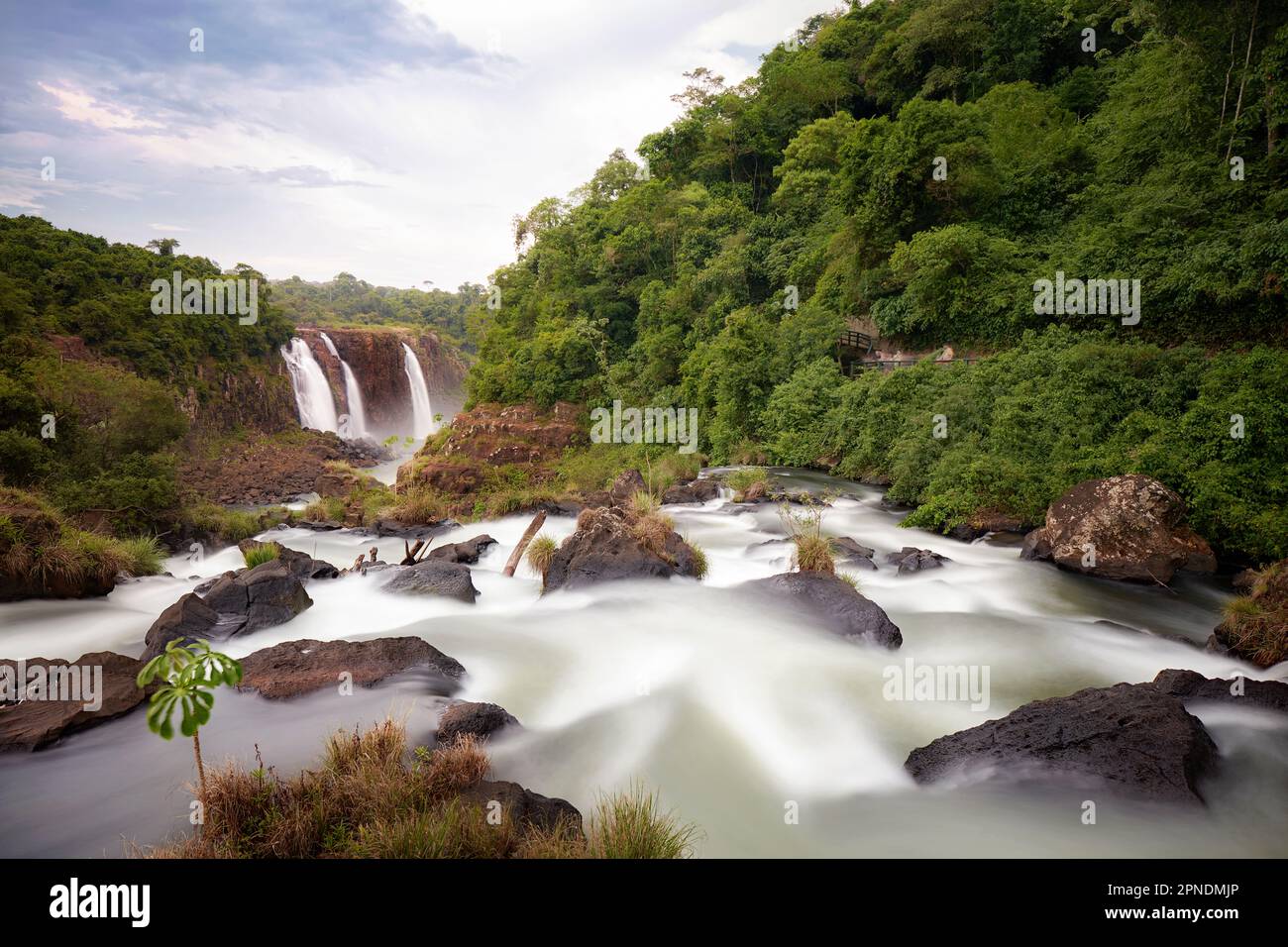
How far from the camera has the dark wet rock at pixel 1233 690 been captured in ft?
18.8

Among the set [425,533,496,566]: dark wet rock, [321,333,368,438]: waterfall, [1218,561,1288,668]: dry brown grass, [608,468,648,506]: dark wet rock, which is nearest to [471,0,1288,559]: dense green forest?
[1218,561,1288,668]: dry brown grass

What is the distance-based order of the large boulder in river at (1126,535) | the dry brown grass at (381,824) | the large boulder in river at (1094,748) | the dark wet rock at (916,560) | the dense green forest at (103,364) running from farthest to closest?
the dense green forest at (103,364) → the dark wet rock at (916,560) → the large boulder in river at (1126,535) → the large boulder in river at (1094,748) → the dry brown grass at (381,824)

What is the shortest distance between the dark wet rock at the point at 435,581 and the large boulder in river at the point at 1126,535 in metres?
11.0

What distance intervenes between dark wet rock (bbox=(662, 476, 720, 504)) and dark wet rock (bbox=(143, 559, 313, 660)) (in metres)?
A: 11.4

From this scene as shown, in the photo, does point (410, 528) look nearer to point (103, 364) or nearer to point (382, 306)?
point (103, 364)

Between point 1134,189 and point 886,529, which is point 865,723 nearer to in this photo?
point 886,529

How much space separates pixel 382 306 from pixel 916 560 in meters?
97.7

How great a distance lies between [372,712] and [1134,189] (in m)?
26.3

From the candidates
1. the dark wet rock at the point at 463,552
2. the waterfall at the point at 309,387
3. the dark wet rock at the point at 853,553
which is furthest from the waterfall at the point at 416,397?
the dark wet rock at the point at 853,553

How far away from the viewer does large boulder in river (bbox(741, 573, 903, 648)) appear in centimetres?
779

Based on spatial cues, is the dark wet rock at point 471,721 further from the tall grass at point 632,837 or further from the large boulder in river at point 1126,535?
the large boulder in river at point 1126,535

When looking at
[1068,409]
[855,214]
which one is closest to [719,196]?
[855,214]

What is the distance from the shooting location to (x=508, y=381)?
104ft

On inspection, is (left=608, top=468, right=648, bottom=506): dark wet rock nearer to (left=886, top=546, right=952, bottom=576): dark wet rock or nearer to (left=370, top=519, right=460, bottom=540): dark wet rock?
(left=370, top=519, right=460, bottom=540): dark wet rock
